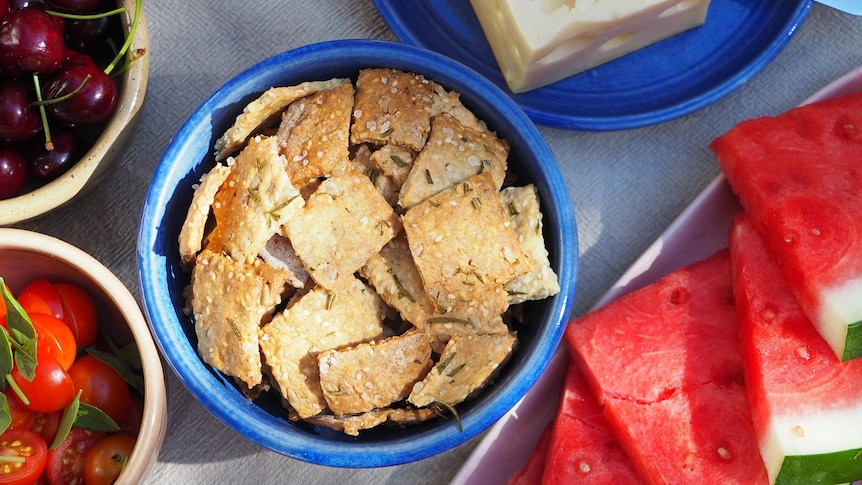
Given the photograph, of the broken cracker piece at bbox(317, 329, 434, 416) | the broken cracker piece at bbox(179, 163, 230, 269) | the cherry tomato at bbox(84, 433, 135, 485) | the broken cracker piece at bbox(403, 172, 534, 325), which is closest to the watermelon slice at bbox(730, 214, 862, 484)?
the broken cracker piece at bbox(403, 172, 534, 325)

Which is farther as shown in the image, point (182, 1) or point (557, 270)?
point (182, 1)

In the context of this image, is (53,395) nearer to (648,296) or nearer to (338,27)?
(338,27)

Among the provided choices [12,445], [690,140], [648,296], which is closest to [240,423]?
[12,445]

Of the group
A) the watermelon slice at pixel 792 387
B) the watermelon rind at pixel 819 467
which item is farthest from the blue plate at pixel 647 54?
the watermelon rind at pixel 819 467

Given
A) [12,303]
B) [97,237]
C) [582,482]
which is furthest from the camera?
[97,237]

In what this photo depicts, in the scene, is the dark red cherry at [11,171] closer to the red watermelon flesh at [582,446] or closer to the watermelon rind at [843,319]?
the red watermelon flesh at [582,446]

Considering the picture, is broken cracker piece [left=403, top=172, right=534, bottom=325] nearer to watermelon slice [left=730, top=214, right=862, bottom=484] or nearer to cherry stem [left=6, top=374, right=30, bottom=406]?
watermelon slice [left=730, top=214, right=862, bottom=484]

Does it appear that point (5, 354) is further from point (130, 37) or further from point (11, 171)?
point (130, 37)

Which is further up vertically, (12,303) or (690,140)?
(12,303)

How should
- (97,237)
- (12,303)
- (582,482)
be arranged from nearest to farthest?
(12,303) < (582,482) < (97,237)
